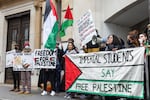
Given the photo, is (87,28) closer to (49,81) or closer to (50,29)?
(50,29)

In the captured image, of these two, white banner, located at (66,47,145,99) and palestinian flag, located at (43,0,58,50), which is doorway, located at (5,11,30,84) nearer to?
palestinian flag, located at (43,0,58,50)

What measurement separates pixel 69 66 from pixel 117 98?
6.60ft

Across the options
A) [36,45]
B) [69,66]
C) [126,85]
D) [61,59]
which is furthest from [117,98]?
[36,45]

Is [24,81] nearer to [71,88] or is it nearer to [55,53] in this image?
[55,53]

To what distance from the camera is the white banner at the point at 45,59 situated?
32.9ft

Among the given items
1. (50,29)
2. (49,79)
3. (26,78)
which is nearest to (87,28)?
(50,29)

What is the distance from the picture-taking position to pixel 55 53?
10055 millimetres

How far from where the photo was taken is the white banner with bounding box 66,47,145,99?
7.05 meters

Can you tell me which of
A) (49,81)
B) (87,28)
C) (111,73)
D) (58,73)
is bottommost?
Answer: (49,81)

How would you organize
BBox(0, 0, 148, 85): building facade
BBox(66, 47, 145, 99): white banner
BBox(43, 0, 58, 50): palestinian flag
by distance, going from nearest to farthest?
BBox(66, 47, 145, 99): white banner, BBox(43, 0, 58, 50): palestinian flag, BBox(0, 0, 148, 85): building facade

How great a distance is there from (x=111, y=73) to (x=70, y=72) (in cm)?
170

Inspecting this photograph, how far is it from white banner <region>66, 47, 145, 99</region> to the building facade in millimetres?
3121

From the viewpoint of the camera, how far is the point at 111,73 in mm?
7703

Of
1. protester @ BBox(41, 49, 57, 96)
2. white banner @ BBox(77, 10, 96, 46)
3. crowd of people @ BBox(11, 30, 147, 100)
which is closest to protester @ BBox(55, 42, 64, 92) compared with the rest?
crowd of people @ BBox(11, 30, 147, 100)
